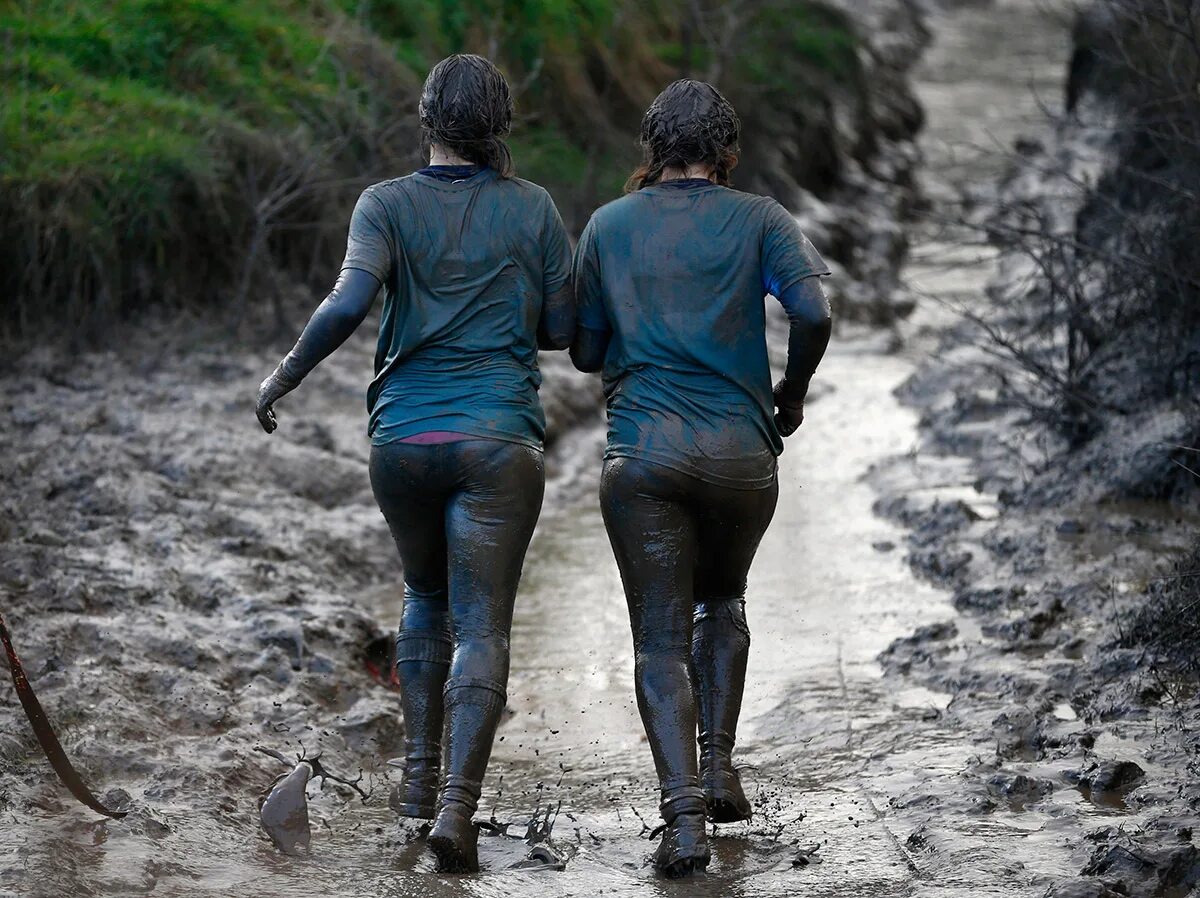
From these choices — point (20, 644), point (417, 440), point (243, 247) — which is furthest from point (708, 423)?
point (243, 247)

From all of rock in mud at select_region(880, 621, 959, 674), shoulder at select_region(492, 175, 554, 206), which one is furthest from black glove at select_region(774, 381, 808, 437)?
rock in mud at select_region(880, 621, 959, 674)

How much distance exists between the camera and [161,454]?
27.1 feet

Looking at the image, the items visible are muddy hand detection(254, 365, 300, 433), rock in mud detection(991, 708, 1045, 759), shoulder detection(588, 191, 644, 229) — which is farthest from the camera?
rock in mud detection(991, 708, 1045, 759)

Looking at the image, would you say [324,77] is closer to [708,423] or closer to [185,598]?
[185,598]

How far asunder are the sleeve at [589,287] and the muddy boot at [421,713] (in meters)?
0.95

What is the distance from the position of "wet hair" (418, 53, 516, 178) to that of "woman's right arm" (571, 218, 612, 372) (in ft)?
1.07

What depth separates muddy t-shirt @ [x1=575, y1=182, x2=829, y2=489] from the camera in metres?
4.54

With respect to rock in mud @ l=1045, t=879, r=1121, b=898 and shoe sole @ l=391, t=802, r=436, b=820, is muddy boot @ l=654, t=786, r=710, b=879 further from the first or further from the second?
rock in mud @ l=1045, t=879, r=1121, b=898

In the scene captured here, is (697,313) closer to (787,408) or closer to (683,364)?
(683,364)

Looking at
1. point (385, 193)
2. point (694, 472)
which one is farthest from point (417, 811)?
point (385, 193)

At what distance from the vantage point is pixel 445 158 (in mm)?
4660

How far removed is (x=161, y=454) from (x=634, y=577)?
4262mm

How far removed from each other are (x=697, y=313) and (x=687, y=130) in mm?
484

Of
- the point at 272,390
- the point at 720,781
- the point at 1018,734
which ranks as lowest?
the point at 1018,734
